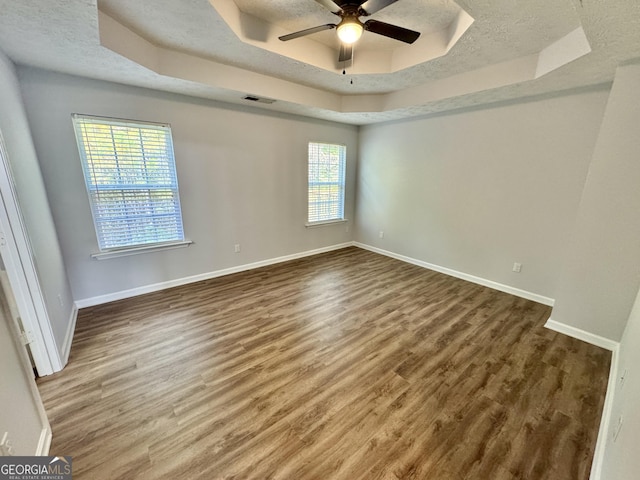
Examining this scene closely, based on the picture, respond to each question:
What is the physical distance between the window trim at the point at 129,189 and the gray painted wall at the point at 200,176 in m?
0.05

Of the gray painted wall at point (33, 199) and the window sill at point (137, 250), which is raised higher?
the gray painted wall at point (33, 199)

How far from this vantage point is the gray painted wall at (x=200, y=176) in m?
2.53

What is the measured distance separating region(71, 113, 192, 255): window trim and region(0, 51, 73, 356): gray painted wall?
1.15ft

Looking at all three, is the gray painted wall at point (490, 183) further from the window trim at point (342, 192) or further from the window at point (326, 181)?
the window at point (326, 181)

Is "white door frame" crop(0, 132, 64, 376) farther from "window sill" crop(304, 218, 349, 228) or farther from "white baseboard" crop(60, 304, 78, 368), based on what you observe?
"window sill" crop(304, 218, 349, 228)

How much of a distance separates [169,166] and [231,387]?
269 centimetres

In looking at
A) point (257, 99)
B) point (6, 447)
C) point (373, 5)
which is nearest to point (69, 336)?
point (6, 447)

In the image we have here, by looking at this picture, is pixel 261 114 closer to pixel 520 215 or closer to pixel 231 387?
pixel 231 387

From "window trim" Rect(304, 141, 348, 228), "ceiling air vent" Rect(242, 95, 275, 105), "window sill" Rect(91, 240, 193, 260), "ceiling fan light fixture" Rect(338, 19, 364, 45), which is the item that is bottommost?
"window sill" Rect(91, 240, 193, 260)

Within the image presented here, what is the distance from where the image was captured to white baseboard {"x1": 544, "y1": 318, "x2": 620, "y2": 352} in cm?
236

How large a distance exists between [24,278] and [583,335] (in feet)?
15.5

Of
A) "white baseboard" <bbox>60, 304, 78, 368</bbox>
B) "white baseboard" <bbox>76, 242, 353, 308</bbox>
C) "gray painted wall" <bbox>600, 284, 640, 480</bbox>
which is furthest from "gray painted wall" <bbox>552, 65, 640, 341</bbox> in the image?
"white baseboard" <bbox>60, 304, 78, 368</bbox>

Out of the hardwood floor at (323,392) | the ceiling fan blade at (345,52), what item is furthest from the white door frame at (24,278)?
the ceiling fan blade at (345,52)

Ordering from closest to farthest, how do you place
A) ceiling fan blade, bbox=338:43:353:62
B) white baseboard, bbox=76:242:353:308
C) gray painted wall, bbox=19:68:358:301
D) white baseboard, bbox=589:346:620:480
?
1. white baseboard, bbox=589:346:620:480
2. ceiling fan blade, bbox=338:43:353:62
3. gray painted wall, bbox=19:68:358:301
4. white baseboard, bbox=76:242:353:308
